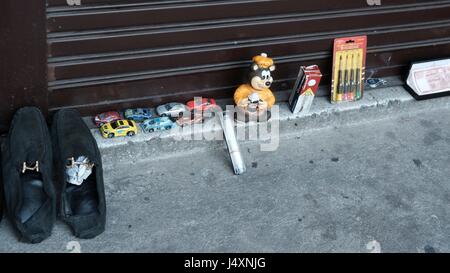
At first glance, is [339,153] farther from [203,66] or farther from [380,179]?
[203,66]

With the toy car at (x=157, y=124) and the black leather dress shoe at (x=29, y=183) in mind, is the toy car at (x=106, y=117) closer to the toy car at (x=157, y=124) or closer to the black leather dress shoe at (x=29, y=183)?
the toy car at (x=157, y=124)

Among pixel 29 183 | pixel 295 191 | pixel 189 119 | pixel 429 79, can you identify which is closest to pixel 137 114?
pixel 189 119

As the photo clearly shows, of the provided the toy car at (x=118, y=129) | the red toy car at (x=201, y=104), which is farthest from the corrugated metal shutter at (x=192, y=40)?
the toy car at (x=118, y=129)

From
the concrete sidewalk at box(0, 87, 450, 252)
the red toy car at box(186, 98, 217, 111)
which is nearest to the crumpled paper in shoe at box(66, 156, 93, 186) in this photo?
the concrete sidewalk at box(0, 87, 450, 252)

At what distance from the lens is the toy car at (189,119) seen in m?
4.23

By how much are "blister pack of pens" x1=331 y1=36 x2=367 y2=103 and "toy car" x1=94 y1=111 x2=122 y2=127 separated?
5.24 ft

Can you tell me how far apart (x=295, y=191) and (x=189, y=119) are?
0.87 m

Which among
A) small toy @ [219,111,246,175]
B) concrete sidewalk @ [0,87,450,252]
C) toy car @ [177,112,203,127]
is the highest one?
toy car @ [177,112,203,127]

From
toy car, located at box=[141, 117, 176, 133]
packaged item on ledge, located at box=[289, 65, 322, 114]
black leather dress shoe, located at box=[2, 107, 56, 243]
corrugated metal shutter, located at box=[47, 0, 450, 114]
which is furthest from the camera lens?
packaged item on ledge, located at box=[289, 65, 322, 114]

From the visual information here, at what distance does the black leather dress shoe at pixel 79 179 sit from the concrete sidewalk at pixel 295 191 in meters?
0.11

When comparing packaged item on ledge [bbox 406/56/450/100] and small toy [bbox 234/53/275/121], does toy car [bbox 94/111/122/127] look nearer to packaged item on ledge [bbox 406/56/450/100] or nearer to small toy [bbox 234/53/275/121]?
small toy [bbox 234/53/275/121]

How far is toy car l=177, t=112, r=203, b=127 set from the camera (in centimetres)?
423

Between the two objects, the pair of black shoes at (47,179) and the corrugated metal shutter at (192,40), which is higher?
the corrugated metal shutter at (192,40)
